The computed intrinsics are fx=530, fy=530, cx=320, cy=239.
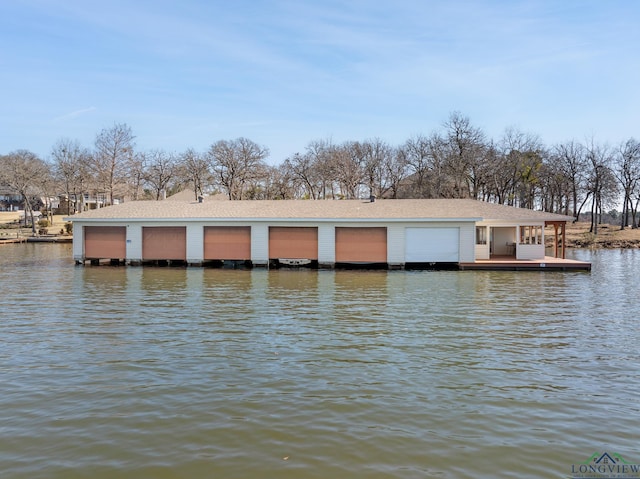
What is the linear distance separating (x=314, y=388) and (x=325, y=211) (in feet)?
67.5

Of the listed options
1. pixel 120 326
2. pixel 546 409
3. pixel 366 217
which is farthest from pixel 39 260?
pixel 546 409

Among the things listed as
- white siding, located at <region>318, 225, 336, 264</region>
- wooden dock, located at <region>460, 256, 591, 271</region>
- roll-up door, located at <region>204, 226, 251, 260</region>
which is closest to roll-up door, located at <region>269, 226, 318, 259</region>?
white siding, located at <region>318, 225, 336, 264</region>

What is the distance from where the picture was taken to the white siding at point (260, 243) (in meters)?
27.2

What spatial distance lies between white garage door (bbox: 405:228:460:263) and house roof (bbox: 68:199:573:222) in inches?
31.3

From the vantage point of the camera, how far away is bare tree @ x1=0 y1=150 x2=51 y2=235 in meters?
57.9

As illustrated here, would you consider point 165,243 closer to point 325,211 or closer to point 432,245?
point 325,211

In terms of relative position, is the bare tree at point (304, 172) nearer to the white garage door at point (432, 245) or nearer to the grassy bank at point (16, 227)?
the grassy bank at point (16, 227)

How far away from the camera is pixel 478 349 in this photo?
9688mm

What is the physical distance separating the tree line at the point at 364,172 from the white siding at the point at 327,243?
23.4 meters

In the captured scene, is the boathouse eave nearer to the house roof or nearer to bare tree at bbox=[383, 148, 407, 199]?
the house roof

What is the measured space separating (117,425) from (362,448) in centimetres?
283

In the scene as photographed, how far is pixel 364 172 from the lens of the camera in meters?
Result: 57.3

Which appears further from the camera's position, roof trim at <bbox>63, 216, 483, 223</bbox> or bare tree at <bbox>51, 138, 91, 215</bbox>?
bare tree at <bbox>51, 138, 91, 215</bbox>

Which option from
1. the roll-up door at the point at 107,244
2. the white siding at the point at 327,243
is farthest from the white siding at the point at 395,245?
the roll-up door at the point at 107,244
